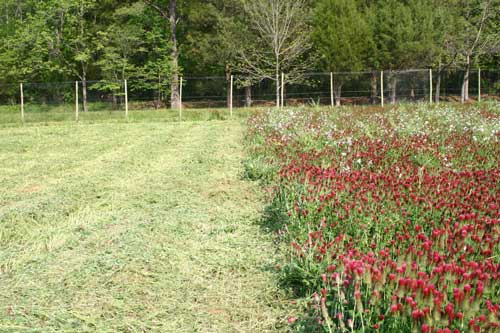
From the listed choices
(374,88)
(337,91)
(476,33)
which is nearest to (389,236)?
(374,88)

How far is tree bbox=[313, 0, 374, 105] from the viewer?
30.2 meters

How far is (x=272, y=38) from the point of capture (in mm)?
28672

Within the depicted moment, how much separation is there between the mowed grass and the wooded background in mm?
22323

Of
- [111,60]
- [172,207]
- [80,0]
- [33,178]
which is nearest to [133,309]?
[172,207]

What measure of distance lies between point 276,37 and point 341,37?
17.9ft

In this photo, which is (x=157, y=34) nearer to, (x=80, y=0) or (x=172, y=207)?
(x=80, y=0)

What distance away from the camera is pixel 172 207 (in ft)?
18.0

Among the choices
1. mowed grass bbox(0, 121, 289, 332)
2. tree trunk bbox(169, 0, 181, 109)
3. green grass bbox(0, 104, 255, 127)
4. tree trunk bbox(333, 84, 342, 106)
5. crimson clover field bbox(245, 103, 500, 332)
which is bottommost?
mowed grass bbox(0, 121, 289, 332)

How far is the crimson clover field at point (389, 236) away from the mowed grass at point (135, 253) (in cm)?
35

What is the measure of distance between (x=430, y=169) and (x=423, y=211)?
2.35 m

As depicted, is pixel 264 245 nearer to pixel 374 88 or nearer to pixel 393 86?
pixel 393 86

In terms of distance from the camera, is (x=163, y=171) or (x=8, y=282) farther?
(x=163, y=171)

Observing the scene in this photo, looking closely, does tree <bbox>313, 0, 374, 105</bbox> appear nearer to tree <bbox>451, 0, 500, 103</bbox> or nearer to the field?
tree <bbox>451, 0, 500, 103</bbox>

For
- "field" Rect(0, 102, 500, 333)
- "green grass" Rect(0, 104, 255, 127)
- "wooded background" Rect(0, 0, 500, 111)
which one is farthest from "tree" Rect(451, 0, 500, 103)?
"field" Rect(0, 102, 500, 333)
